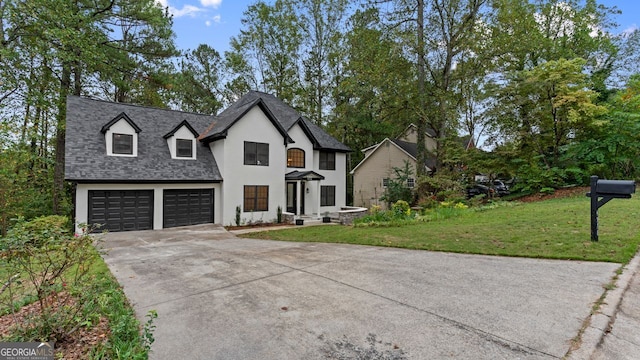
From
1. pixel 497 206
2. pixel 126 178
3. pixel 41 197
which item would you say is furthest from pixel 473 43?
pixel 41 197

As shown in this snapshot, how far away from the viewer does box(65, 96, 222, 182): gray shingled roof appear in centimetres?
1261

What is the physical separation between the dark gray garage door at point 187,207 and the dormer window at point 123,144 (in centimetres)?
261

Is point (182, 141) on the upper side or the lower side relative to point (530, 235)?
upper

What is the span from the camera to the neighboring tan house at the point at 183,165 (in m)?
13.0

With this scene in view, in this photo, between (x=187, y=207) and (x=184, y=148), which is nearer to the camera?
(x=187, y=207)

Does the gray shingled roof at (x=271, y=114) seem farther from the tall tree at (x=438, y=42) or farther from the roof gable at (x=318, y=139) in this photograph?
the tall tree at (x=438, y=42)

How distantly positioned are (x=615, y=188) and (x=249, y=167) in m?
14.4

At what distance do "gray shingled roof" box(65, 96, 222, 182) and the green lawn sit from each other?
6.66 metres

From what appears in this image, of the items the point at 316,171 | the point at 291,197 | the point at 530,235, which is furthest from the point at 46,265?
the point at 316,171

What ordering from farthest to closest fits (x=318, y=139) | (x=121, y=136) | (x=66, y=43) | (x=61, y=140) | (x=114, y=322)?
(x=318, y=139) < (x=61, y=140) < (x=66, y=43) < (x=121, y=136) < (x=114, y=322)

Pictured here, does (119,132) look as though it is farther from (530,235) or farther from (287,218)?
(530,235)

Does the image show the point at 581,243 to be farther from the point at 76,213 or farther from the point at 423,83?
the point at 76,213

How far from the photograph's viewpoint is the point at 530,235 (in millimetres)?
7688

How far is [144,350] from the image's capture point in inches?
118
